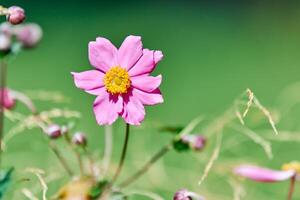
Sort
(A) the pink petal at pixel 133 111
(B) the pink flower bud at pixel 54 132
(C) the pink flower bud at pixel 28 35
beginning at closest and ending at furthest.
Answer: (A) the pink petal at pixel 133 111 → (B) the pink flower bud at pixel 54 132 → (C) the pink flower bud at pixel 28 35

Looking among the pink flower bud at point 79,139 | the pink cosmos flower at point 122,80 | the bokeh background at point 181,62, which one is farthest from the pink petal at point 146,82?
the bokeh background at point 181,62

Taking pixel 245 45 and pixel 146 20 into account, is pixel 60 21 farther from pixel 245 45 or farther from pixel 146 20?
pixel 245 45

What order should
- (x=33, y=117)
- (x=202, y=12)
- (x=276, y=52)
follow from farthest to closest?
1. (x=202, y=12)
2. (x=276, y=52)
3. (x=33, y=117)

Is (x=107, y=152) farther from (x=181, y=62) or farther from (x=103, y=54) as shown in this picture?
(x=181, y=62)

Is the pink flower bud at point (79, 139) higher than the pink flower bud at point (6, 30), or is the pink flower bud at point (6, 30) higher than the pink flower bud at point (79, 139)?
the pink flower bud at point (6, 30)

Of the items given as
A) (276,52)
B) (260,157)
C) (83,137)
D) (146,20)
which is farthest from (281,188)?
(146,20)

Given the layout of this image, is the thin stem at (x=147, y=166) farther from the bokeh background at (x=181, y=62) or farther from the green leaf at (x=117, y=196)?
the bokeh background at (x=181, y=62)

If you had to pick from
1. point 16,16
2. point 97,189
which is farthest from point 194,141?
point 16,16

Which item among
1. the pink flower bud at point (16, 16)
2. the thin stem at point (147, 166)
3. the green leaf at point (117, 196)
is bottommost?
the green leaf at point (117, 196)
